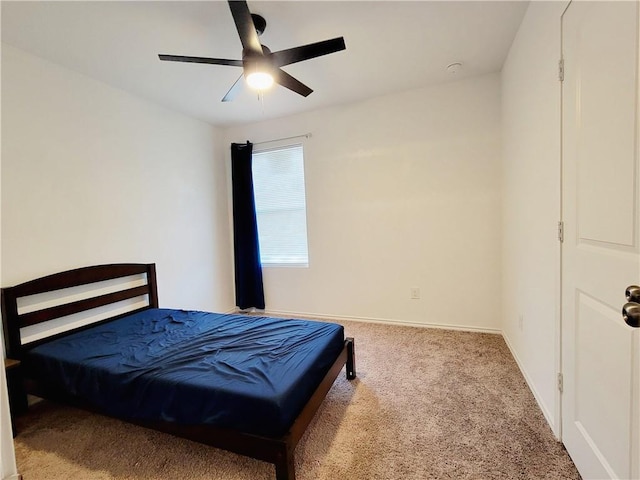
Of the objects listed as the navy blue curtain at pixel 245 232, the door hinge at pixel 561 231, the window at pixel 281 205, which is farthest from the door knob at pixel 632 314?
the navy blue curtain at pixel 245 232

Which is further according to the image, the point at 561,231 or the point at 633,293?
the point at 561,231

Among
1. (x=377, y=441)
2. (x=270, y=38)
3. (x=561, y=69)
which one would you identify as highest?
(x=270, y=38)

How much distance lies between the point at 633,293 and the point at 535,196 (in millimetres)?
1136

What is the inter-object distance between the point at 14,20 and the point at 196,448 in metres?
2.88

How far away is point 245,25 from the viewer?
1583mm

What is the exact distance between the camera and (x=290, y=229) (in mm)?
3857

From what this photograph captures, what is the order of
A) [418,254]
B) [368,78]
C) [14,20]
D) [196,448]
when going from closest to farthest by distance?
[196,448], [14,20], [368,78], [418,254]

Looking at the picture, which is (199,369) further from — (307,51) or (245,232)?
(245,232)

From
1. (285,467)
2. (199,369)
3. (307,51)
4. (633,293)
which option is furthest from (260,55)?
(285,467)

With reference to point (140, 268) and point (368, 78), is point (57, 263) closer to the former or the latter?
point (140, 268)

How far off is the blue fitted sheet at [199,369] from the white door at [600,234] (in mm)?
1271

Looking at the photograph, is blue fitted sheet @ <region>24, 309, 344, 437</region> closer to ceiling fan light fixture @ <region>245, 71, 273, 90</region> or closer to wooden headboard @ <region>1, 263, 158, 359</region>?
wooden headboard @ <region>1, 263, 158, 359</region>

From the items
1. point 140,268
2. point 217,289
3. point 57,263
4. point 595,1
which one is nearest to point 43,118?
point 57,263

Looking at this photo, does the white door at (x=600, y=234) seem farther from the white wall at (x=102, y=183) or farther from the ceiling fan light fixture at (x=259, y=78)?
the white wall at (x=102, y=183)
